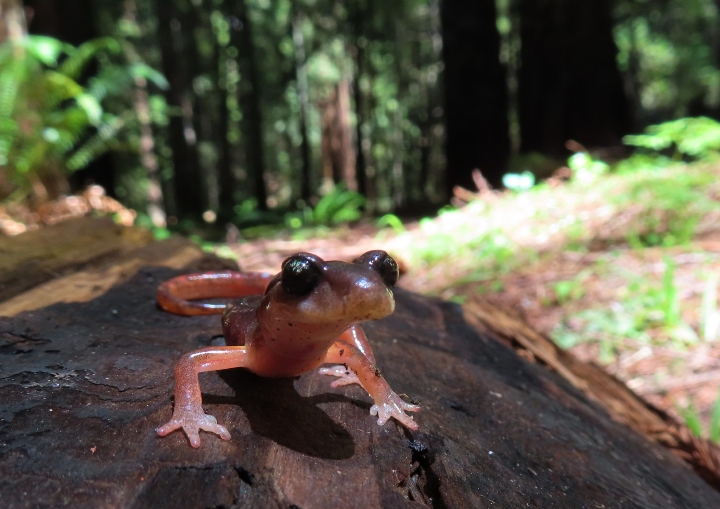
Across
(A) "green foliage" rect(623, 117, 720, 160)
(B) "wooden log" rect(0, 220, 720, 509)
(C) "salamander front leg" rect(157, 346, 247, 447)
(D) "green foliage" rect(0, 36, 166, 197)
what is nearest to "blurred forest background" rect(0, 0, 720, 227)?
(D) "green foliage" rect(0, 36, 166, 197)

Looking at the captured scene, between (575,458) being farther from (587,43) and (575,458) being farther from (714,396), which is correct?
(587,43)

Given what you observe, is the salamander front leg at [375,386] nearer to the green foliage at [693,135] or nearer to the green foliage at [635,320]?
the green foliage at [635,320]

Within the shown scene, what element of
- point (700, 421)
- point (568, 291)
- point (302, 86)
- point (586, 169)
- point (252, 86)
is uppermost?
point (252, 86)

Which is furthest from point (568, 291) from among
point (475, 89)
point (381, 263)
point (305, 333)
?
point (475, 89)

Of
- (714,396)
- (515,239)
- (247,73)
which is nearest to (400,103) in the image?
(247,73)

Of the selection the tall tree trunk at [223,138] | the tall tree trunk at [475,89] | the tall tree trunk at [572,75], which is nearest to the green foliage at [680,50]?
the tall tree trunk at [572,75]

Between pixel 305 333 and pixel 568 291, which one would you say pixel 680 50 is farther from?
pixel 305 333
